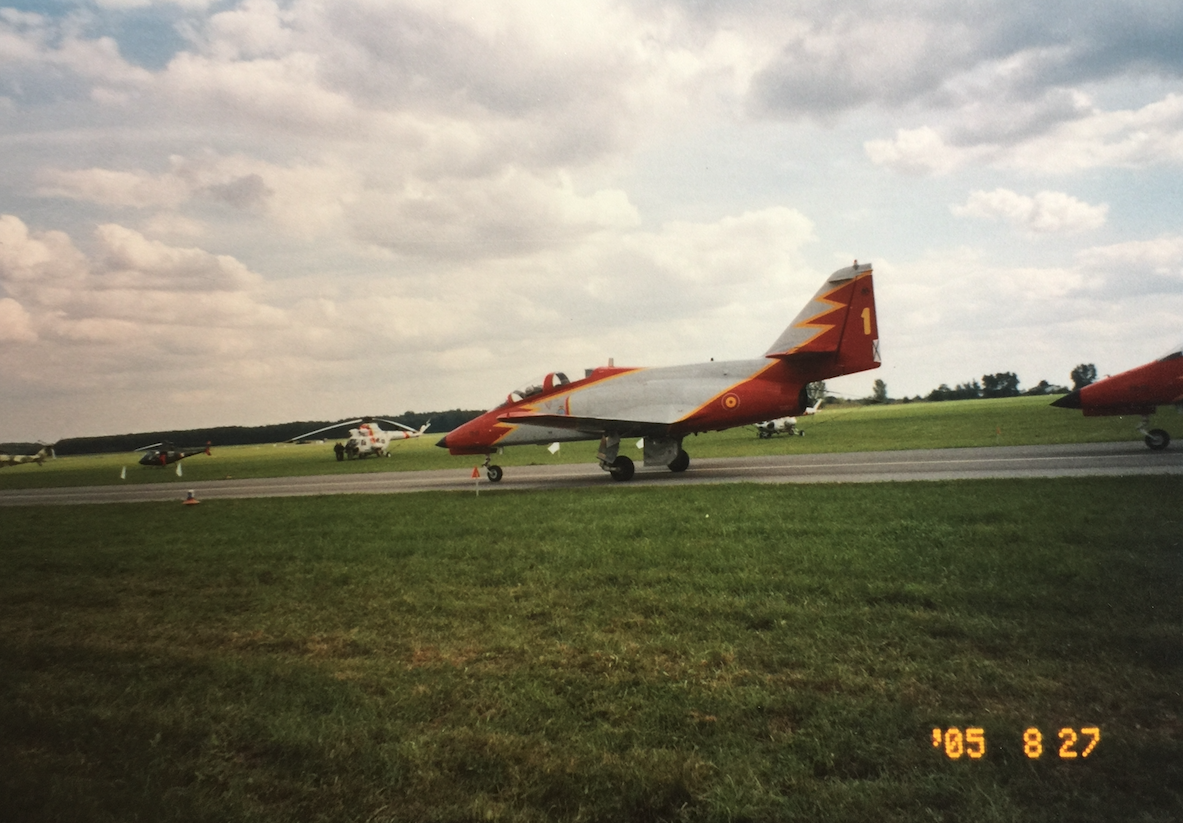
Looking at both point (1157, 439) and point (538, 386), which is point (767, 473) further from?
point (1157, 439)

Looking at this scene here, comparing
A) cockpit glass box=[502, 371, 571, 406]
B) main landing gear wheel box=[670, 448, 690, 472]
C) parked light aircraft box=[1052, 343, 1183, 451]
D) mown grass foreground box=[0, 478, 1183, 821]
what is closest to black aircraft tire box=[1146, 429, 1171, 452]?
parked light aircraft box=[1052, 343, 1183, 451]

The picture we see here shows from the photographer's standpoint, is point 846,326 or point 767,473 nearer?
point 846,326

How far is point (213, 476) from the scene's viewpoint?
120ft

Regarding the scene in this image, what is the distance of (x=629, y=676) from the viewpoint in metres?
4.82

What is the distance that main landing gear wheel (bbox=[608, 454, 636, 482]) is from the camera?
1986 centimetres

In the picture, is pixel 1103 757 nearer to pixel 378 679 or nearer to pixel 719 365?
pixel 378 679

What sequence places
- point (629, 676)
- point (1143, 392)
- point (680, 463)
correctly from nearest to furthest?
point (629, 676), point (1143, 392), point (680, 463)

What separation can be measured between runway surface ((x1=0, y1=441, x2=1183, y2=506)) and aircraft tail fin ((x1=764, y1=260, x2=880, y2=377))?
2.94 metres

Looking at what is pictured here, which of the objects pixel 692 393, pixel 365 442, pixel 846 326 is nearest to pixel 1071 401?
pixel 846 326

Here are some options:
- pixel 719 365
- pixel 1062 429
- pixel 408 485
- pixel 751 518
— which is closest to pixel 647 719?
pixel 751 518

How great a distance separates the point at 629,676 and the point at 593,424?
15094mm

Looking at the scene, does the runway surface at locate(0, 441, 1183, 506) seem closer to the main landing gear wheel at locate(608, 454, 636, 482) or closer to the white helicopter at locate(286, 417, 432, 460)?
the main landing gear wheel at locate(608, 454, 636, 482)

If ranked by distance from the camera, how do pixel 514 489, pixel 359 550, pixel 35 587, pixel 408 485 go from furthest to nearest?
pixel 408 485 → pixel 514 489 → pixel 359 550 → pixel 35 587

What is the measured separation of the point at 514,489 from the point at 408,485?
20.3 ft
